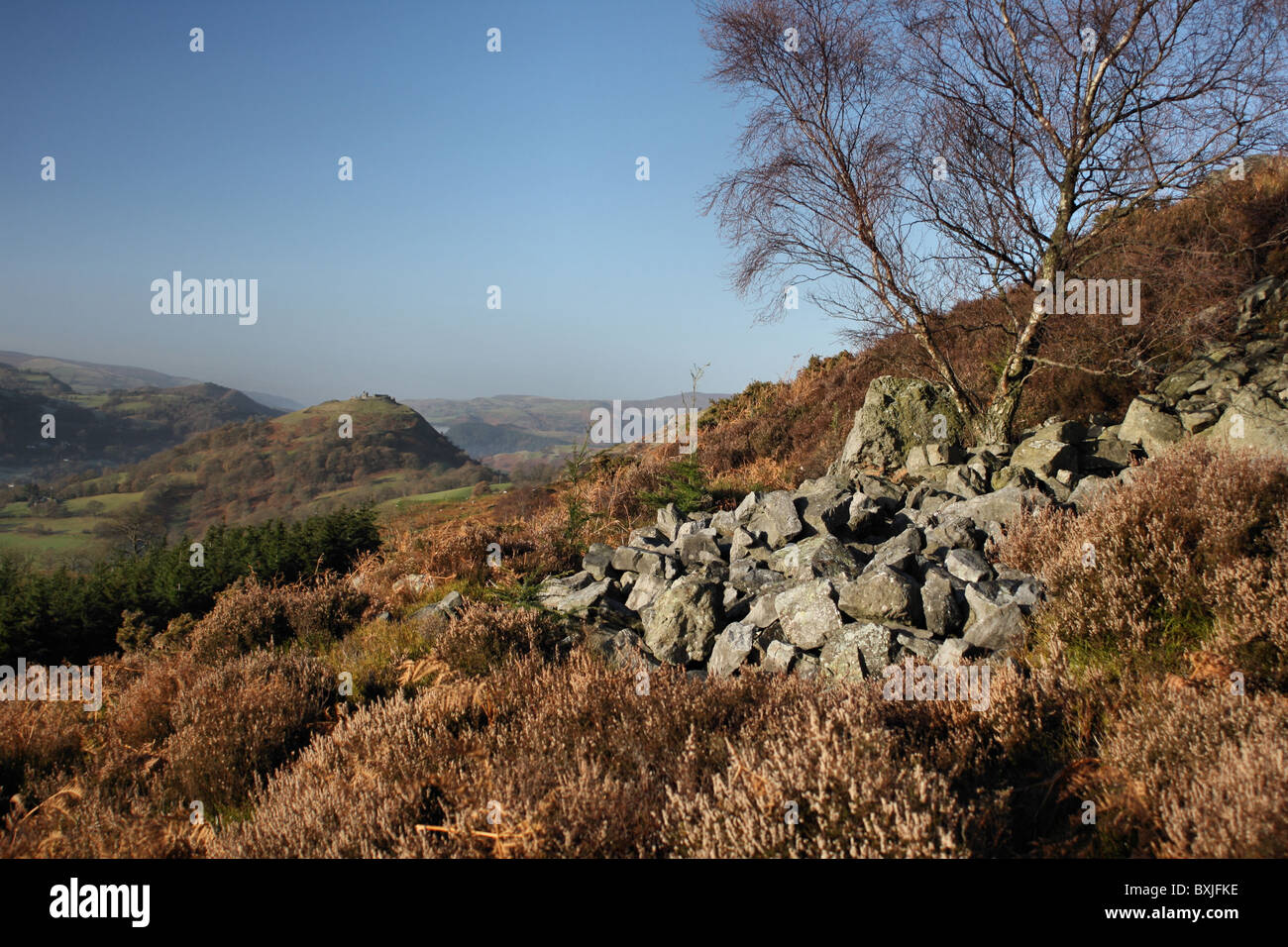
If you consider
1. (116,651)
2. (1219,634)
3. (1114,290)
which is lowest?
(116,651)

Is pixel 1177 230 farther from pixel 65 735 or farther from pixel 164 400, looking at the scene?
pixel 164 400

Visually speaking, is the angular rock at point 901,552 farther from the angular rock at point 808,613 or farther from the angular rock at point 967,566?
the angular rock at point 808,613

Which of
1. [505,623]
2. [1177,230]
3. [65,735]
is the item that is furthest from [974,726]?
[1177,230]

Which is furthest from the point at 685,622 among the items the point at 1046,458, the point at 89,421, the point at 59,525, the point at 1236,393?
the point at 89,421

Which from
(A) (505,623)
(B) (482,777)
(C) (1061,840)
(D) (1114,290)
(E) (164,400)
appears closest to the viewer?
(C) (1061,840)

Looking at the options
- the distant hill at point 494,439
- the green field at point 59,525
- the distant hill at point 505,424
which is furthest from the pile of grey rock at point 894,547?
the distant hill at point 494,439

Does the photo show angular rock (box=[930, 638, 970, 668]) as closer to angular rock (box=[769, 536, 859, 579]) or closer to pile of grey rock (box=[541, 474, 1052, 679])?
pile of grey rock (box=[541, 474, 1052, 679])

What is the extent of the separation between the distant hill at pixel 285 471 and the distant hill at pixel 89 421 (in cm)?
594

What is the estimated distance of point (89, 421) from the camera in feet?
148

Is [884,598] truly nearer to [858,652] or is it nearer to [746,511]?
[858,652]

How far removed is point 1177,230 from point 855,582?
997 cm

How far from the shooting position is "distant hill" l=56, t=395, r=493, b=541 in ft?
103

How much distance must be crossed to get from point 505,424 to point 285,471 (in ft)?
162

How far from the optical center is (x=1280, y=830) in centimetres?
203
